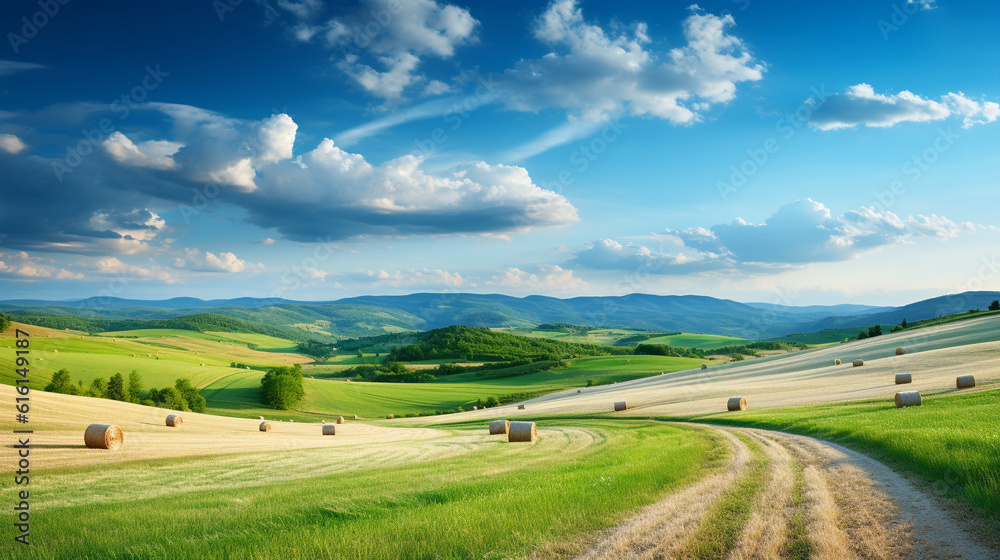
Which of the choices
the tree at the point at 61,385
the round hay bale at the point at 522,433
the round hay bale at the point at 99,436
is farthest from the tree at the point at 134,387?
the round hay bale at the point at 522,433

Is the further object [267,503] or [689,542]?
[267,503]

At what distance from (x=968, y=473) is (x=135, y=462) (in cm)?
1923

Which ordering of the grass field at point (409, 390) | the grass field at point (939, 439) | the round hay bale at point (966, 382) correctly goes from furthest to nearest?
the grass field at point (409, 390), the round hay bale at point (966, 382), the grass field at point (939, 439)

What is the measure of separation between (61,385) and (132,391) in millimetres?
10500

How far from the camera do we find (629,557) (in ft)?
21.8

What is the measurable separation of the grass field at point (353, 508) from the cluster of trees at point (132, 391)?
63.1m

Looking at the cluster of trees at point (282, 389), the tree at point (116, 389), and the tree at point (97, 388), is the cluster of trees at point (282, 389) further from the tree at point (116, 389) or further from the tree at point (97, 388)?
the tree at point (97, 388)

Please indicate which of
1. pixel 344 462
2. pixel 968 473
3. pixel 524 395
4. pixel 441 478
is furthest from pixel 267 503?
pixel 524 395

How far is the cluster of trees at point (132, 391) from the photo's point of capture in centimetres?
6306

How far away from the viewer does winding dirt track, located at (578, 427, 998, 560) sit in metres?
6.61

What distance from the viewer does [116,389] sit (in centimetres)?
6881

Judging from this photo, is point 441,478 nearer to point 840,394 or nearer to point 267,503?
point 267,503

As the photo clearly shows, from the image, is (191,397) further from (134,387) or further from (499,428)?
(499,428)

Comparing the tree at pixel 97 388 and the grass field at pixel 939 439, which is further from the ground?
the grass field at pixel 939 439
